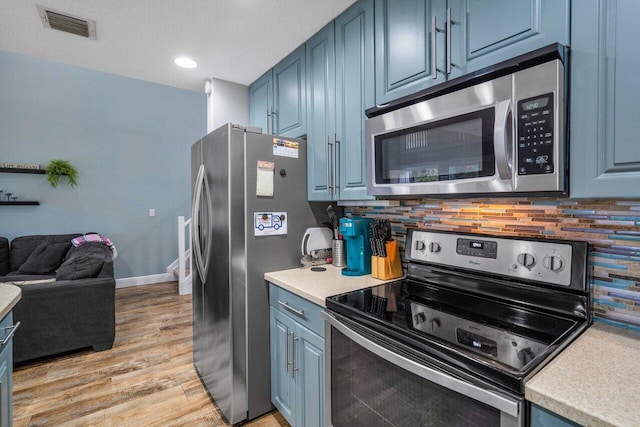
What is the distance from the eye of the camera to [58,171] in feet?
13.5

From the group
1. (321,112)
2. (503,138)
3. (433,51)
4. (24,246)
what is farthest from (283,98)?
(24,246)

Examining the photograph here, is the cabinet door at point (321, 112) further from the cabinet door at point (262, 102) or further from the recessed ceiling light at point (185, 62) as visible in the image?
the recessed ceiling light at point (185, 62)

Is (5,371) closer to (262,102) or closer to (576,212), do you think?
(262,102)

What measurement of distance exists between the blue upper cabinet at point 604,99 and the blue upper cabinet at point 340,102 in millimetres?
804

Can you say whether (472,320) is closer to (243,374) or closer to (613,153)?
(613,153)

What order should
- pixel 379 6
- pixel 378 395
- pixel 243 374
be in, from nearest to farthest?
pixel 378 395 → pixel 379 6 → pixel 243 374

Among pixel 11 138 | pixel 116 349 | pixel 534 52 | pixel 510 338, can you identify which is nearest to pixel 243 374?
pixel 510 338

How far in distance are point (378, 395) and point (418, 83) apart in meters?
1.18

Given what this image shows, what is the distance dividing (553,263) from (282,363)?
1.33m

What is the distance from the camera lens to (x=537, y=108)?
0.93 metres

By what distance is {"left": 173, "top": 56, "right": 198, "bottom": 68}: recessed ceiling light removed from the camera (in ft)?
7.23

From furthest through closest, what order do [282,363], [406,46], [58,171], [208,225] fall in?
[58,171] → [208,225] → [282,363] → [406,46]

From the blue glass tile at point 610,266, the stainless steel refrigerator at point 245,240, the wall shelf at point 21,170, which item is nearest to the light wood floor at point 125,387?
the stainless steel refrigerator at point 245,240

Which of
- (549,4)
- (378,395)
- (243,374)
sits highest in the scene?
(549,4)
